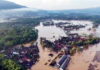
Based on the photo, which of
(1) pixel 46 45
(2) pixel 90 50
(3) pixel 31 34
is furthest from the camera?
(3) pixel 31 34

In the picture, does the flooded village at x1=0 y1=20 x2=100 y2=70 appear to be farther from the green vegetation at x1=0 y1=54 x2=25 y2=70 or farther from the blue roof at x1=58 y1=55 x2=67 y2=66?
the green vegetation at x1=0 y1=54 x2=25 y2=70

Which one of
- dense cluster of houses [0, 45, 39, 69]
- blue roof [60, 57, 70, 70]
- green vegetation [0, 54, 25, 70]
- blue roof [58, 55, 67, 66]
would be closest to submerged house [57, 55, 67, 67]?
blue roof [58, 55, 67, 66]

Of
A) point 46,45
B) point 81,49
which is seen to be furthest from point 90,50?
point 46,45

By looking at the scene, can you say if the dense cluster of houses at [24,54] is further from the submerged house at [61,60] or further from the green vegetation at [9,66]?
the submerged house at [61,60]

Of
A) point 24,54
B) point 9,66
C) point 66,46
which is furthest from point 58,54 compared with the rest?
point 9,66

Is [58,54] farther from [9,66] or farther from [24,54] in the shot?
[9,66]

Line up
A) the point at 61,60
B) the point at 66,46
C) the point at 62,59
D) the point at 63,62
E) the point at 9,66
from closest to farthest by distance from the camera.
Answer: the point at 9,66 → the point at 63,62 → the point at 61,60 → the point at 62,59 → the point at 66,46

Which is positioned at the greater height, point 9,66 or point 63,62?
point 9,66

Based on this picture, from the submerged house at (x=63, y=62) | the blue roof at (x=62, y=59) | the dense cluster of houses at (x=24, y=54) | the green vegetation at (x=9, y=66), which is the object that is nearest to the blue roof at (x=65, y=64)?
the submerged house at (x=63, y=62)

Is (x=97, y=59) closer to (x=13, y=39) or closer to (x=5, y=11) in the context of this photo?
(x=13, y=39)
